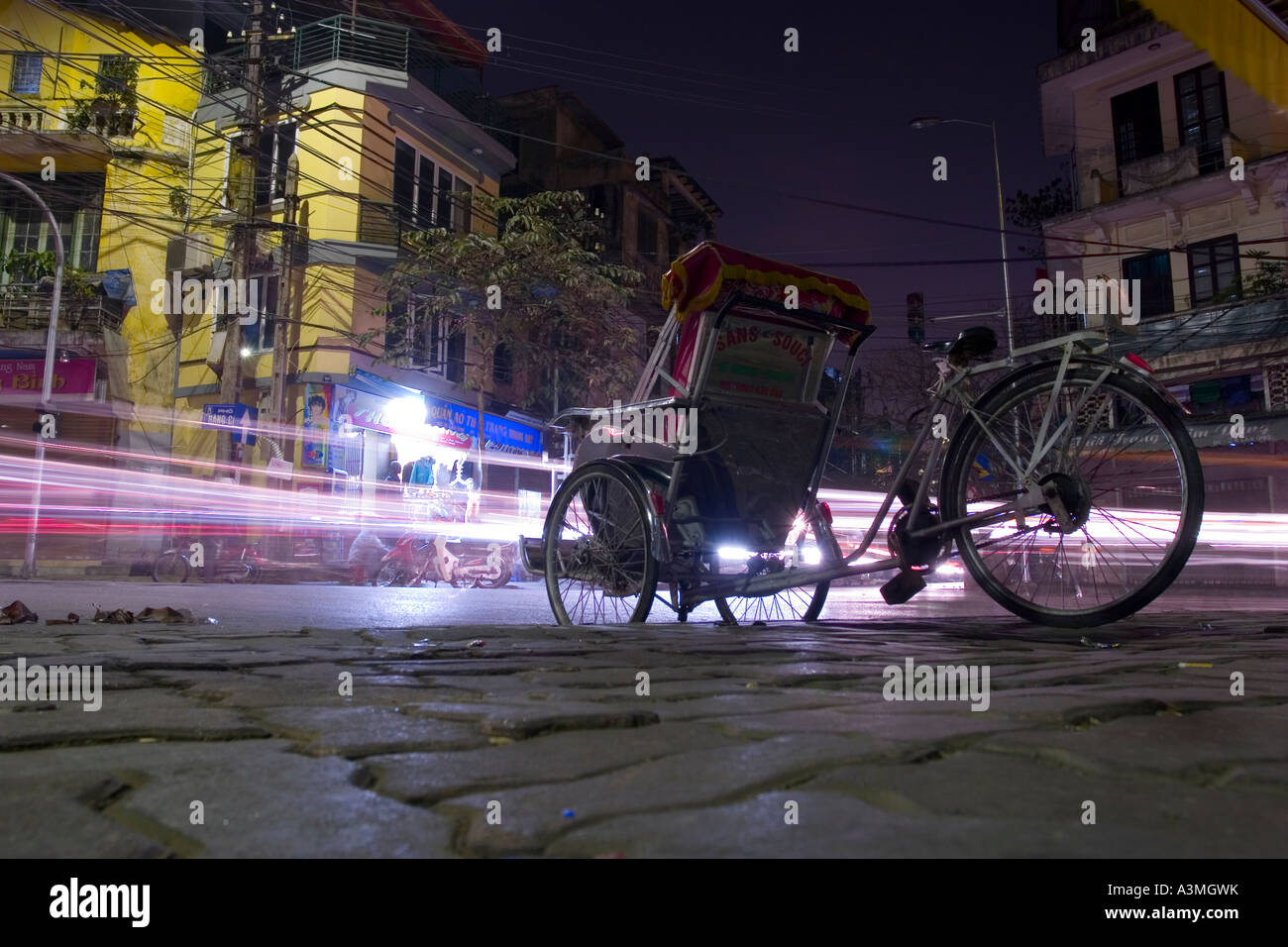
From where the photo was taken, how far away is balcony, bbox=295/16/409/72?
72.5 feet

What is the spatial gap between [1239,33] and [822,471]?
4.52 m

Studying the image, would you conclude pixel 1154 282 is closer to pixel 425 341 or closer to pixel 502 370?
pixel 502 370

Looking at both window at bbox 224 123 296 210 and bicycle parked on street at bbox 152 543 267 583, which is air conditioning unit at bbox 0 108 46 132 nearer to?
window at bbox 224 123 296 210

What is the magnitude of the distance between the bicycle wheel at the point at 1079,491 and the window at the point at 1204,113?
21.4 m

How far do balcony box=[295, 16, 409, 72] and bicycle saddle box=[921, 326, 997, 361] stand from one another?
70.9ft

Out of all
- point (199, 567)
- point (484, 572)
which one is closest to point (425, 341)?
point (199, 567)

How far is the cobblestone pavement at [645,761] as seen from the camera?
125 cm

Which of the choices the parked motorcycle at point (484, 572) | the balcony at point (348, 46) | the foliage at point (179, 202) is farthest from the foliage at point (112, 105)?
the parked motorcycle at point (484, 572)

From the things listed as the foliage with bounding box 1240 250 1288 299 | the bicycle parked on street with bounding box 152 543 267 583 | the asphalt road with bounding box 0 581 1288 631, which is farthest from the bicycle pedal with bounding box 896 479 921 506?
the foliage with bounding box 1240 250 1288 299

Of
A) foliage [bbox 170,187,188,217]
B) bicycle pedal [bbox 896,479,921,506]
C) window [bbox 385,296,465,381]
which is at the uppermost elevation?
foliage [bbox 170,187,188,217]

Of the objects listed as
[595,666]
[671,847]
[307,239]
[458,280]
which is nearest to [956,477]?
[595,666]

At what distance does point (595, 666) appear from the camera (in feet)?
9.96

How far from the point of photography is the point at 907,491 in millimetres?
4359

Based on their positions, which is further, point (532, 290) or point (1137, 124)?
point (1137, 124)
